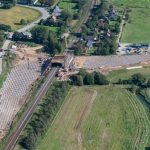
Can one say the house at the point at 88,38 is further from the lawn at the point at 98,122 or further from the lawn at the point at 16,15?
the lawn at the point at 98,122

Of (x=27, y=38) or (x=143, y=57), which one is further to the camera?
(x=27, y=38)

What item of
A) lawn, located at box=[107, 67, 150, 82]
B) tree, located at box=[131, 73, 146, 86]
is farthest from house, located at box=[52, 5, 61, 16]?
tree, located at box=[131, 73, 146, 86]

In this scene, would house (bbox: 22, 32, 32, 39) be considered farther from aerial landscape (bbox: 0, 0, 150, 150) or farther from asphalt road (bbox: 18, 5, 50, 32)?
asphalt road (bbox: 18, 5, 50, 32)

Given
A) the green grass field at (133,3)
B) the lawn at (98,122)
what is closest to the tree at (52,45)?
the lawn at (98,122)

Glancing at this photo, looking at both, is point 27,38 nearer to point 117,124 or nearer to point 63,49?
point 63,49

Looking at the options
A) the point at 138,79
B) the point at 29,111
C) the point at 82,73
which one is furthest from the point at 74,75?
the point at 29,111

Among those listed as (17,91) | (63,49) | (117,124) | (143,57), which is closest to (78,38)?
(63,49)
